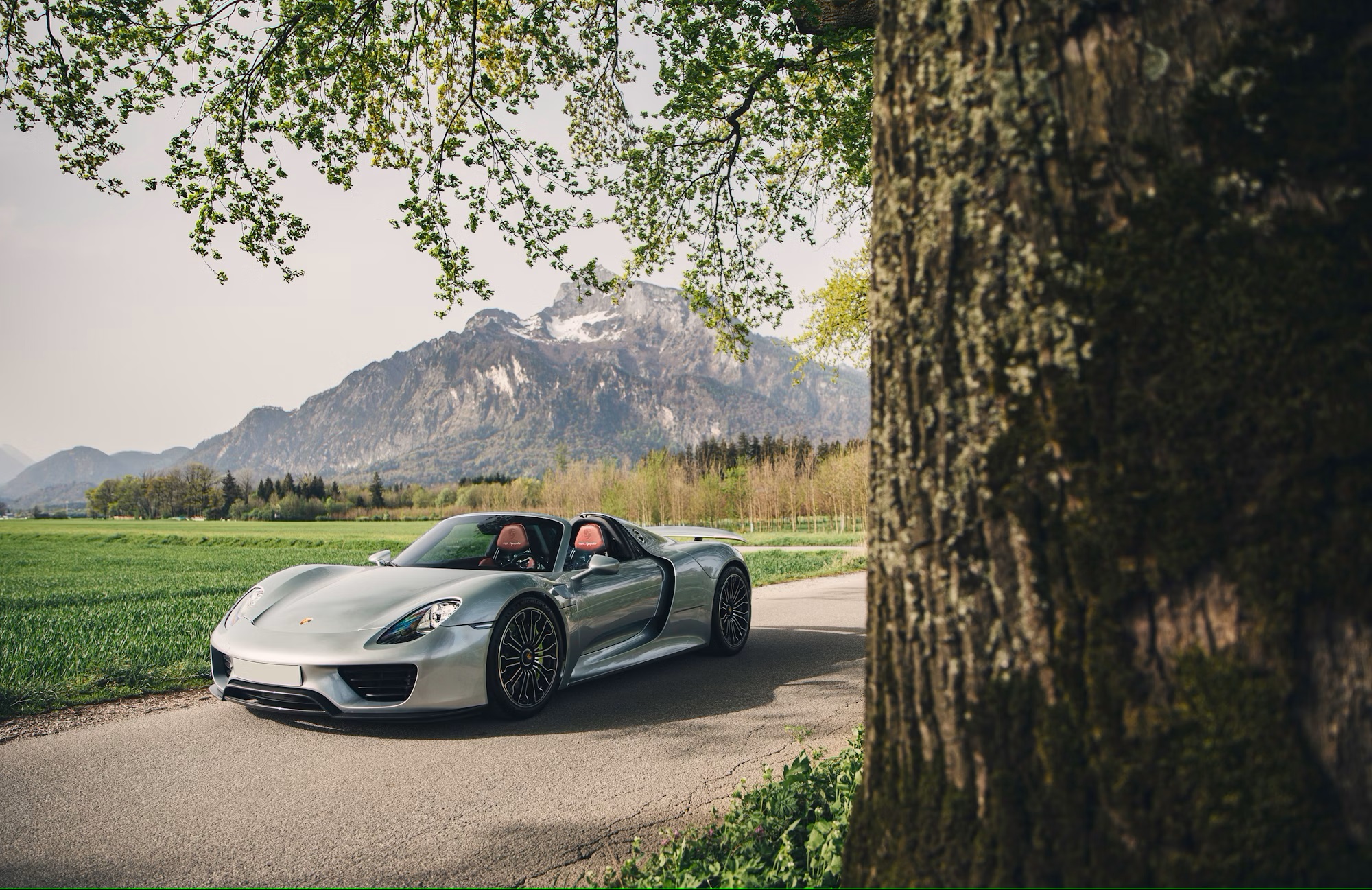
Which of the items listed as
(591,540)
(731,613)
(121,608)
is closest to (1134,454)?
(591,540)

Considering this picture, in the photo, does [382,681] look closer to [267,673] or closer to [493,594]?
[267,673]

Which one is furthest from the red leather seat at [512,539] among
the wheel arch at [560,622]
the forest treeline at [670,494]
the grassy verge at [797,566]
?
the forest treeline at [670,494]

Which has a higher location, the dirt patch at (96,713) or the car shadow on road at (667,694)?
the dirt patch at (96,713)

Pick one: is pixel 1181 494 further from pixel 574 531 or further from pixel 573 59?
pixel 573 59

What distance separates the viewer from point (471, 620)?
208 inches

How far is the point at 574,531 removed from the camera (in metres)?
6.87

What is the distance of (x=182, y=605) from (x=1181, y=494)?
46.1 ft

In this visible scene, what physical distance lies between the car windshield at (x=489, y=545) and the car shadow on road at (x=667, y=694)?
103 cm

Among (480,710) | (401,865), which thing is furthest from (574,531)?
(401,865)

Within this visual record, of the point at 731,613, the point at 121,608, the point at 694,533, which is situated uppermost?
the point at 694,533

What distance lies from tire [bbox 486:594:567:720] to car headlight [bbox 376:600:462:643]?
0.98ft

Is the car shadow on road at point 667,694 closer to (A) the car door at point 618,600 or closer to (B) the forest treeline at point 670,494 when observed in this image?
(A) the car door at point 618,600

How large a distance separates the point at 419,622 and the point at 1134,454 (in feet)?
14.3

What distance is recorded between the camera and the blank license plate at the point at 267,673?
5.06 m
